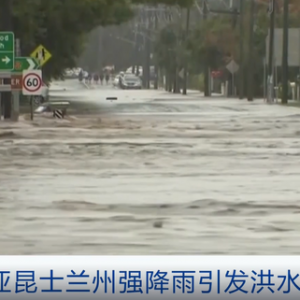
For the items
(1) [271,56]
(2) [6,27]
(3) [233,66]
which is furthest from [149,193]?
(3) [233,66]

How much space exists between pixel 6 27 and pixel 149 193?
23.2 metres

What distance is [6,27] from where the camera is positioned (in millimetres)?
38062

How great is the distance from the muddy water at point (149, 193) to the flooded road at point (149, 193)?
0.04 feet

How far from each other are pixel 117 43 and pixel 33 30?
12394cm

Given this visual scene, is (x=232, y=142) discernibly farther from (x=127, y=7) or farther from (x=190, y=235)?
(x=127, y=7)

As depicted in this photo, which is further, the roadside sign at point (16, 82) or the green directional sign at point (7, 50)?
the roadside sign at point (16, 82)

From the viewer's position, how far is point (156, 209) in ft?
46.2

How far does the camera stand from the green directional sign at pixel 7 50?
33.3 meters

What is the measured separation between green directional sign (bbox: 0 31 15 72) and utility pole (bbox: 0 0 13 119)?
3563 mm

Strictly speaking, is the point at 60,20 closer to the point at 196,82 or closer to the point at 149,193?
the point at 149,193

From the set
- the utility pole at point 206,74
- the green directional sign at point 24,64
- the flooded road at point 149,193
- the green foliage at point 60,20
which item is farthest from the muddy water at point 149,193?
the utility pole at point 206,74

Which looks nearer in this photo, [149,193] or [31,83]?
[149,193]

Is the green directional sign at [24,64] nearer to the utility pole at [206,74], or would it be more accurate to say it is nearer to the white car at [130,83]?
the utility pole at [206,74]

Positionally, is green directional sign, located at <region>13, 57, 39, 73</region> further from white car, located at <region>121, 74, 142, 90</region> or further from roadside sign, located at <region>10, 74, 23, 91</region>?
white car, located at <region>121, 74, 142, 90</region>
